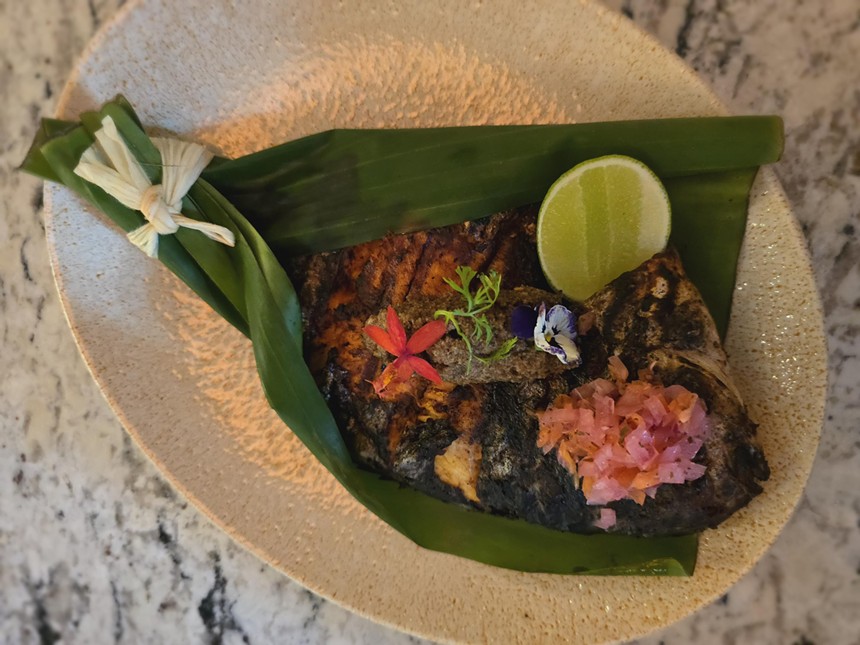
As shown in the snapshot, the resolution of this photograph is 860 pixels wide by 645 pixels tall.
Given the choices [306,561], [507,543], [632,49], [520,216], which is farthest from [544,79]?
[306,561]

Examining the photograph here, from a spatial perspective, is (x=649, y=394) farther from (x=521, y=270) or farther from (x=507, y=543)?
(x=507, y=543)

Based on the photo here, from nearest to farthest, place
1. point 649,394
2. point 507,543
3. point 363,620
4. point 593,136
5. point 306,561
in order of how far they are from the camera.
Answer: point 649,394 < point 593,136 < point 507,543 < point 306,561 < point 363,620

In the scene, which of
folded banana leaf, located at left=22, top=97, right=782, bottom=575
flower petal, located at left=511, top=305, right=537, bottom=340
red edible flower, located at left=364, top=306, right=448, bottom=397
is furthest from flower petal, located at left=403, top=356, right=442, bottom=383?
folded banana leaf, located at left=22, top=97, right=782, bottom=575

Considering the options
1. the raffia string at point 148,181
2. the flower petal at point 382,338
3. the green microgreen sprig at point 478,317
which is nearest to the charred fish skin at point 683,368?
the green microgreen sprig at point 478,317

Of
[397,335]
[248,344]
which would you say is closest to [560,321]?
[397,335]

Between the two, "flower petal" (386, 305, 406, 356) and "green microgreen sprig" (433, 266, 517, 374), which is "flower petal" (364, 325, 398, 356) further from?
"green microgreen sprig" (433, 266, 517, 374)

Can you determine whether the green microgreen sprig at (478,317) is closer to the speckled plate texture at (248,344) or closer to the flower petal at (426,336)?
the flower petal at (426,336)

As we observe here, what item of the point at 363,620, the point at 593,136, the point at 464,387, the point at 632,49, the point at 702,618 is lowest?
the point at 363,620
